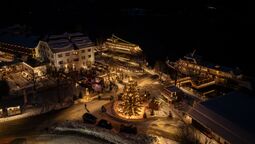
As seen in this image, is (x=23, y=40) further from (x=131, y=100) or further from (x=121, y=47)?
(x=131, y=100)

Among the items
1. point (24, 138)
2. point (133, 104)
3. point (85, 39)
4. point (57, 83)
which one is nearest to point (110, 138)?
point (133, 104)

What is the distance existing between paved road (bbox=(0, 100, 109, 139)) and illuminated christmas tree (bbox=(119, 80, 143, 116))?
467cm

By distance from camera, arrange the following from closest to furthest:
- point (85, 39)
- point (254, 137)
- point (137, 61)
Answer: point (254, 137), point (85, 39), point (137, 61)

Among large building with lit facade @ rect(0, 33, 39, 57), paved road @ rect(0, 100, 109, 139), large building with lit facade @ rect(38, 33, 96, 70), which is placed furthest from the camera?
large building with lit facade @ rect(0, 33, 39, 57)

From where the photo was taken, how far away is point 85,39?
5244 centimetres

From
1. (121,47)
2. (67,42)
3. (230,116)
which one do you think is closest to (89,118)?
(230,116)

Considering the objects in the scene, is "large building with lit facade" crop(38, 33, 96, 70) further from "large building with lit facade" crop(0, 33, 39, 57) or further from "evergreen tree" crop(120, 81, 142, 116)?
"evergreen tree" crop(120, 81, 142, 116)

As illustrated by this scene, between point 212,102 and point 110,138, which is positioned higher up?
point 212,102

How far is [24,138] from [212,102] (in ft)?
71.9

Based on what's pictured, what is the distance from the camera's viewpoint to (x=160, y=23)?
101 m

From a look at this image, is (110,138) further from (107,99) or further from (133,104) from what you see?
(107,99)

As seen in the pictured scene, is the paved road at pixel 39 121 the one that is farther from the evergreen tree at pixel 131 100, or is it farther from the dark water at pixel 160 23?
the dark water at pixel 160 23

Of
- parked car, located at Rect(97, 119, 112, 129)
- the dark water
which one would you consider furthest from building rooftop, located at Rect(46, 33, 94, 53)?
parked car, located at Rect(97, 119, 112, 129)

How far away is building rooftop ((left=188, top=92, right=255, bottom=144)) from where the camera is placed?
27.6m
